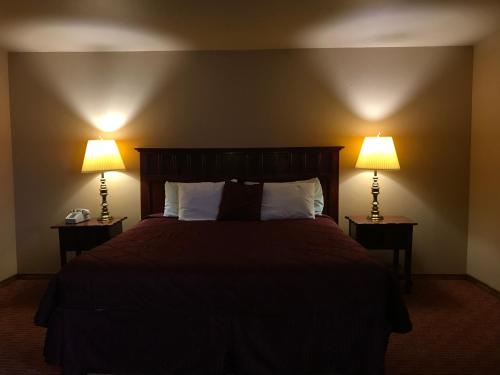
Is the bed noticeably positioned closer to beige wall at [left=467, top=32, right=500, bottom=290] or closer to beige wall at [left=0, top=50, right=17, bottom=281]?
beige wall at [left=467, top=32, right=500, bottom=290]

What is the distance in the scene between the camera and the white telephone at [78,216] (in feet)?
10.7

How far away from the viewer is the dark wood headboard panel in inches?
141

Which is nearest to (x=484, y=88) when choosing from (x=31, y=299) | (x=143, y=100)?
(x=143, y=100)

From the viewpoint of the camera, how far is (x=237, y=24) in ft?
9.61

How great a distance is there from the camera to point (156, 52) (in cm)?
361

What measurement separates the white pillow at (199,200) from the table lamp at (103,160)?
2.32ft

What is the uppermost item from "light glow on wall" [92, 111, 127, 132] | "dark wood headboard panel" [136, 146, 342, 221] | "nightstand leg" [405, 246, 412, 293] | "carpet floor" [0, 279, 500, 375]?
"light glow on wall" [92, 111, 127, 132]

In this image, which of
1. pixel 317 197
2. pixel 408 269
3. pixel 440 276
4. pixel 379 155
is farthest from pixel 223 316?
pixel 440 276

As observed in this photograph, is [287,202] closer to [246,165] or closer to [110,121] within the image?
[246,165]

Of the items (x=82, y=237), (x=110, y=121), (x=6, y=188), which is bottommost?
(x=82, y=237)

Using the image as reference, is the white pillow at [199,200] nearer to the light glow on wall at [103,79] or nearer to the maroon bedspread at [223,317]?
the light glow on wall at [103,79]

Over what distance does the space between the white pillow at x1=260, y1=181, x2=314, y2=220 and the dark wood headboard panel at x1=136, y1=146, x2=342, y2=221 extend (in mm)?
354

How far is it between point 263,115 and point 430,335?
7.93 ft

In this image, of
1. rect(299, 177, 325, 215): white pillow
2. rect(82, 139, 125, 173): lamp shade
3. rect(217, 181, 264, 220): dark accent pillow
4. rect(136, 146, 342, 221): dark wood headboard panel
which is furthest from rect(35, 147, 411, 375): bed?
rect(136, 146, 342, 221): dark wood headboard panel
